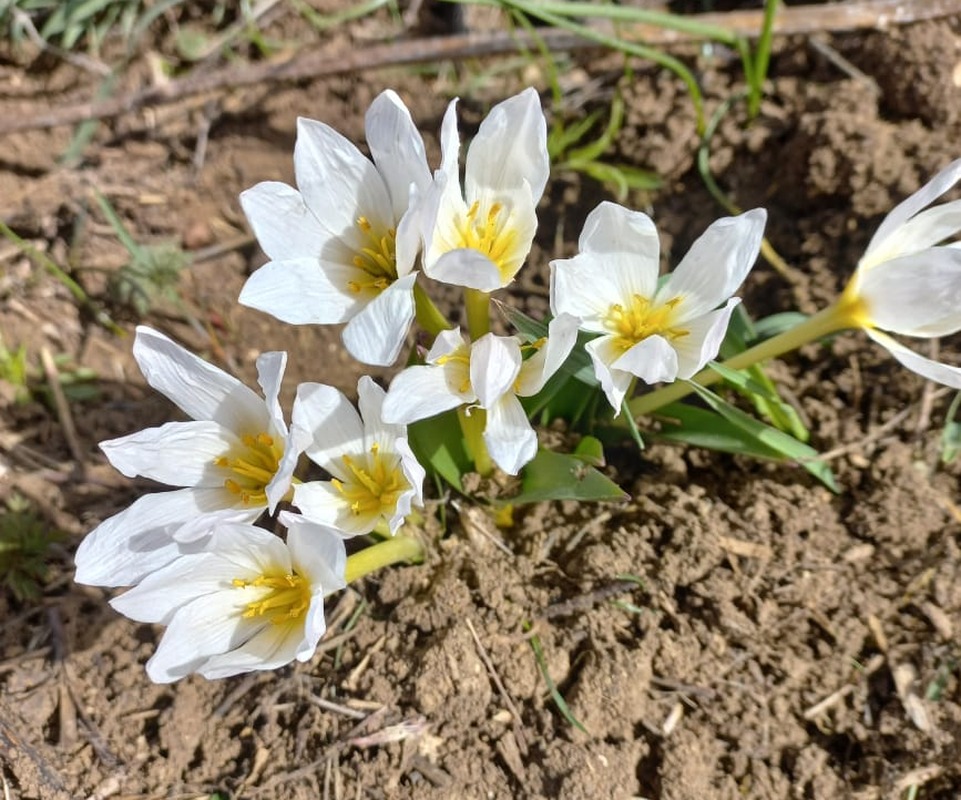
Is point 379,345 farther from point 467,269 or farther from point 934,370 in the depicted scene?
point 934,370

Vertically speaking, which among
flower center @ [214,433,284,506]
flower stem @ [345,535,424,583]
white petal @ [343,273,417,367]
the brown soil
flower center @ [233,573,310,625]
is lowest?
the brown soil

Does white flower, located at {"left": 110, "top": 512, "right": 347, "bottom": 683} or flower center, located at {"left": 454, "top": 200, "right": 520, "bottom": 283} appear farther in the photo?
flower center, located at {"left": 454, "top": 200, "right": 520, "bottom": 283}

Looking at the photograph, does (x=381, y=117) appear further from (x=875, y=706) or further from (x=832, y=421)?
(x=875, y=706)

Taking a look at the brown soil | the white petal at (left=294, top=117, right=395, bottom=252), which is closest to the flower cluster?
the white petal at (left=294, top=117, right=395, bottom=252)

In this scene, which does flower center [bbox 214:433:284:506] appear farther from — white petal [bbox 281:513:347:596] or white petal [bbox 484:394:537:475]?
white petal [bbox 484:394:537:475]

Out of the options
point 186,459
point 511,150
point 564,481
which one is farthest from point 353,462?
point 511,150
